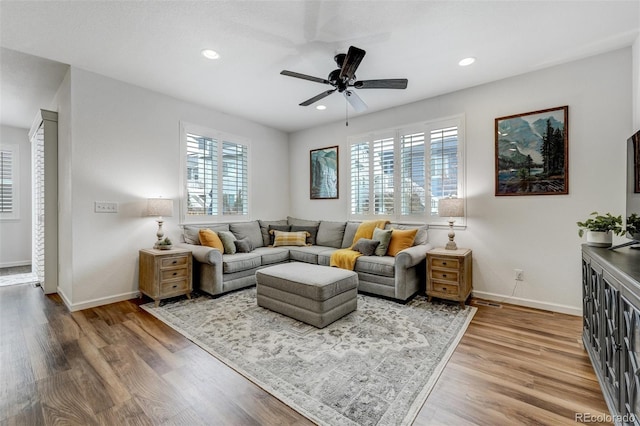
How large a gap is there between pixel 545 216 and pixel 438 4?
101 inches

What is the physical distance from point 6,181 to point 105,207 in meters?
4.17

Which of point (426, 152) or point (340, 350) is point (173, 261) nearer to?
point (340, 350)

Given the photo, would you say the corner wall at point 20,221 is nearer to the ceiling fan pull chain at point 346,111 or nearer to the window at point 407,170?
the ceiling fan pull chain at point 346,111

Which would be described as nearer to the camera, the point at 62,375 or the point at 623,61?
the point at 62,375

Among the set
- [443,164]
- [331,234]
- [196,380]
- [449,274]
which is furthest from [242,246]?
[443,164]

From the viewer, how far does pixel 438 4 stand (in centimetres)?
219

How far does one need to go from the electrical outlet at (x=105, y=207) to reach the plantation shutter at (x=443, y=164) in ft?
13.9

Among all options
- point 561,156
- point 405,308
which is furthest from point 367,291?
point 561,156

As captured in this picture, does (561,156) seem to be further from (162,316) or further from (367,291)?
(162,316)

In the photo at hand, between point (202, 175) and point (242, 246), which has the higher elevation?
point (202, 175)

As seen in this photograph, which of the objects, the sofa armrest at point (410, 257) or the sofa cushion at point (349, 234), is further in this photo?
the sofa cushion at point (349, 234)

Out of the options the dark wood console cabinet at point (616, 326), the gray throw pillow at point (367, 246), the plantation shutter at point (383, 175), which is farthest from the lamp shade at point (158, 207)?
the dark wood console cabinet at point (616, 326)

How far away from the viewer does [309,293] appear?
2.75m

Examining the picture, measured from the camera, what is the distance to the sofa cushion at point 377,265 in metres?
3.45
